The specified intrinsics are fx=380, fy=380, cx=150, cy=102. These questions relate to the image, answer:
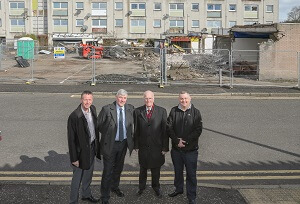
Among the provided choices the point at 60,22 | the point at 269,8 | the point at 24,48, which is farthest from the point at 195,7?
the point at 24,48

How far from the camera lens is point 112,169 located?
551cm

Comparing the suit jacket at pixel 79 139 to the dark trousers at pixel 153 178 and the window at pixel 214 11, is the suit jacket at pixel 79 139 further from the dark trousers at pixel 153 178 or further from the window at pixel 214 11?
the window at pixel 214 11

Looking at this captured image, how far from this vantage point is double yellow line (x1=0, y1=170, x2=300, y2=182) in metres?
6.29

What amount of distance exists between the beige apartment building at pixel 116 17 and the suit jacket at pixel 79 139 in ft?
190

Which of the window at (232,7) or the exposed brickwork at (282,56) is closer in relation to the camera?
the exposed brickwork at (282,56)

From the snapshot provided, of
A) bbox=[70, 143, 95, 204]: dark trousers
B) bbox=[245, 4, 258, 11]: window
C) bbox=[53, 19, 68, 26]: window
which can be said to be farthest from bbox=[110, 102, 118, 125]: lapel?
bbox=[245, 4, 258, 11]: window

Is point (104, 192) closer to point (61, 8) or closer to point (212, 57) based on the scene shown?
point (212, 57)

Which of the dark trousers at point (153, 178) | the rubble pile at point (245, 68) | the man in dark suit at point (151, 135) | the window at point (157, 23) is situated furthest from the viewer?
the window at point (157, 23)

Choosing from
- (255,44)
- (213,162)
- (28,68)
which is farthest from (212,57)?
(213,162)

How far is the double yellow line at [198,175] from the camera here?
20.6ft

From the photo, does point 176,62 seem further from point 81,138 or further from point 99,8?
point 99,8

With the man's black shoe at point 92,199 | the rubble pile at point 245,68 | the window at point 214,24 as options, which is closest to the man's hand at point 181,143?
the man's black shoe at point 92,199

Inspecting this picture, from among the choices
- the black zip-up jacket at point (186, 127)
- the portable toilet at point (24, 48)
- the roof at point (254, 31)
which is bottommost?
the black zip-up jacket at point (186, 127)

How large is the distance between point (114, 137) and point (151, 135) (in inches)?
21.0
